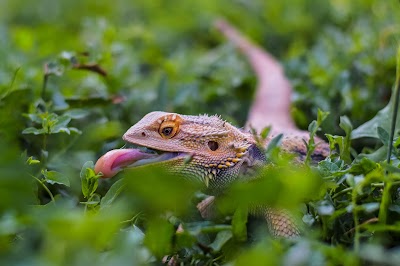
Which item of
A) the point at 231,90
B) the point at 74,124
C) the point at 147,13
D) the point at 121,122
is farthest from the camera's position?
the point at 147,13

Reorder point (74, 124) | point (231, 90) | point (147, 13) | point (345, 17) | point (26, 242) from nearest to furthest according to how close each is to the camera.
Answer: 1. point (26, 242)
2. point (74, 124)
3. point (231, 90)
4. point (345, 17)
5. point (147, 13)

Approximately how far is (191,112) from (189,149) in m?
1.01

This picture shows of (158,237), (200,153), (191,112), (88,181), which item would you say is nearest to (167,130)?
(200,153)

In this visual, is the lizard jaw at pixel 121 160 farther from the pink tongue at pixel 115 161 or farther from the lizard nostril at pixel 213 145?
the lizard nostril at pixel 213 145

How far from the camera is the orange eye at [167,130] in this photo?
2.02 m

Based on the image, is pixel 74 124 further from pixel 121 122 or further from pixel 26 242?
pixel 26 242

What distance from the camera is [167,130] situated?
79.6 inches

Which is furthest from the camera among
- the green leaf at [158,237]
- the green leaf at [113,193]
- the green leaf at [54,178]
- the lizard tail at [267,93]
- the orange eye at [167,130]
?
the lizard tail at [267,93]

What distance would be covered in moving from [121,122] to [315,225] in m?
1.44

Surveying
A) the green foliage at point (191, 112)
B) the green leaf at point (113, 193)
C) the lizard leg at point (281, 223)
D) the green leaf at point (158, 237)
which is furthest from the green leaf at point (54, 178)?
the lizard leg at point (281, 223)

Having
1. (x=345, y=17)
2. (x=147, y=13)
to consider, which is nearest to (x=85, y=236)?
(x=345, y=17)

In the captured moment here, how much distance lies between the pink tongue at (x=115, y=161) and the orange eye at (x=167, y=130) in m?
0.11

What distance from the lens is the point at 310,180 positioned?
1.51 m

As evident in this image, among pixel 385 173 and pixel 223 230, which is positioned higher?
Result: pixel 385 173
